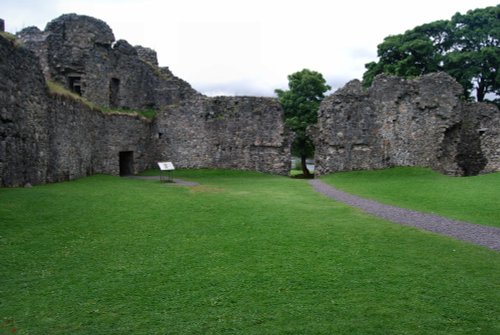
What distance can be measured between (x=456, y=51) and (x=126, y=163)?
102 ft

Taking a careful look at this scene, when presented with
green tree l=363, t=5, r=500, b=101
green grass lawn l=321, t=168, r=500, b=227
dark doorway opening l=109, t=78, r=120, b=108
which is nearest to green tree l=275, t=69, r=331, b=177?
green tree l=363, t=5, r=500, b=101

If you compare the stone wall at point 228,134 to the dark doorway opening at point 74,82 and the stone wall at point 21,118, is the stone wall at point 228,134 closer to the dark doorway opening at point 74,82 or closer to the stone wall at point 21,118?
the dark doorway opening at point 74,82

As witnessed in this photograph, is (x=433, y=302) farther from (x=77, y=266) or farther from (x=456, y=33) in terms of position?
(x=456, y=33)

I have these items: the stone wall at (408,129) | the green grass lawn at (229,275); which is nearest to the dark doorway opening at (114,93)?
the stone wall at (408,129)

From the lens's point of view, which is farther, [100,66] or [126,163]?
[100,66]

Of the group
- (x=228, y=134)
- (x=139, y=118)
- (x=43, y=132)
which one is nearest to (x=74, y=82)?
(x=139, y=118)

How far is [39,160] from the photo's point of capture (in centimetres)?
1503

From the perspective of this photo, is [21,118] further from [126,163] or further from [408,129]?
[408,129]

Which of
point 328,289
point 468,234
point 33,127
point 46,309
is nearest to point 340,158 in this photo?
point 468,234

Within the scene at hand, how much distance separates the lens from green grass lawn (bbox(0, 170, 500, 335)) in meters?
4.99

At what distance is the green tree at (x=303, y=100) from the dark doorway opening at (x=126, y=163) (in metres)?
16.1

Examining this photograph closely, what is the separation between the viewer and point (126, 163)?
2692 centimetres

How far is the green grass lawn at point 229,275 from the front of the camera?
4992mm

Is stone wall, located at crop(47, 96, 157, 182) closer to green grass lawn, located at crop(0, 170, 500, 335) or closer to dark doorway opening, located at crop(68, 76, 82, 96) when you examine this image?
dark doorway opening, located at crop(68, 76, 82, 96)
